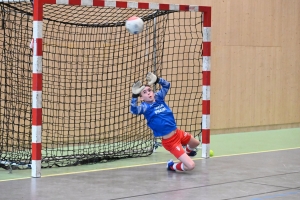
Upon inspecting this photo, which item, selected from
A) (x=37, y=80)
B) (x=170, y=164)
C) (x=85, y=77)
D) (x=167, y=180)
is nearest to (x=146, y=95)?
(x=170, y=164)

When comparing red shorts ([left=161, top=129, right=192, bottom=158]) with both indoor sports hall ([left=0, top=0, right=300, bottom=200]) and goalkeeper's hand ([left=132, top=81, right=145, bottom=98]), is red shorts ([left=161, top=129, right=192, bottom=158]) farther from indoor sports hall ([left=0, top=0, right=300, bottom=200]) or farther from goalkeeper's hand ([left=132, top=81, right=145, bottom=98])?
goalkeeper's hand ([left=132, top=81, right=145, bottom=98])

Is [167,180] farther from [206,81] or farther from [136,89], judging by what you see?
[206,81]

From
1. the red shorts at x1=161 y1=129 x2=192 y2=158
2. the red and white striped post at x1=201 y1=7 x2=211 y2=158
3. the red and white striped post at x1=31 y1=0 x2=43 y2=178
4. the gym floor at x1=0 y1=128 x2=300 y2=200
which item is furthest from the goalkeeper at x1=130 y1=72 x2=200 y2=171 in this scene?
the red and white striped post at x1=31 y1=0 x2=43 y2=178

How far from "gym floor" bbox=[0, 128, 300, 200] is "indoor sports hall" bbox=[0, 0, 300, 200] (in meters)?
0.02

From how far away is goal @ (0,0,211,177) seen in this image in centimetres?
960

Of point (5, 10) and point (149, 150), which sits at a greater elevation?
point (5, 10)

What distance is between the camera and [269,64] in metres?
14.3

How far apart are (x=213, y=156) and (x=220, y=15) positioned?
162 inches

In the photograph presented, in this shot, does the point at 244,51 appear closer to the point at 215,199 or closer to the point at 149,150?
the point at 149,150

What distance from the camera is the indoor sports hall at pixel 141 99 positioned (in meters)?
7.91

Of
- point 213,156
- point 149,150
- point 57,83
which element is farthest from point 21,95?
point 213,156

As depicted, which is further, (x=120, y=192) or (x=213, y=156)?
(x=213, y=156)

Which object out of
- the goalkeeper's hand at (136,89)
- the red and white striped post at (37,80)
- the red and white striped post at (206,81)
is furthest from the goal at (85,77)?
the goalkeeper's hand at (136,89)

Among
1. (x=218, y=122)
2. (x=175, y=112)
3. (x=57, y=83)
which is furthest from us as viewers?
(x=218, y=122)
